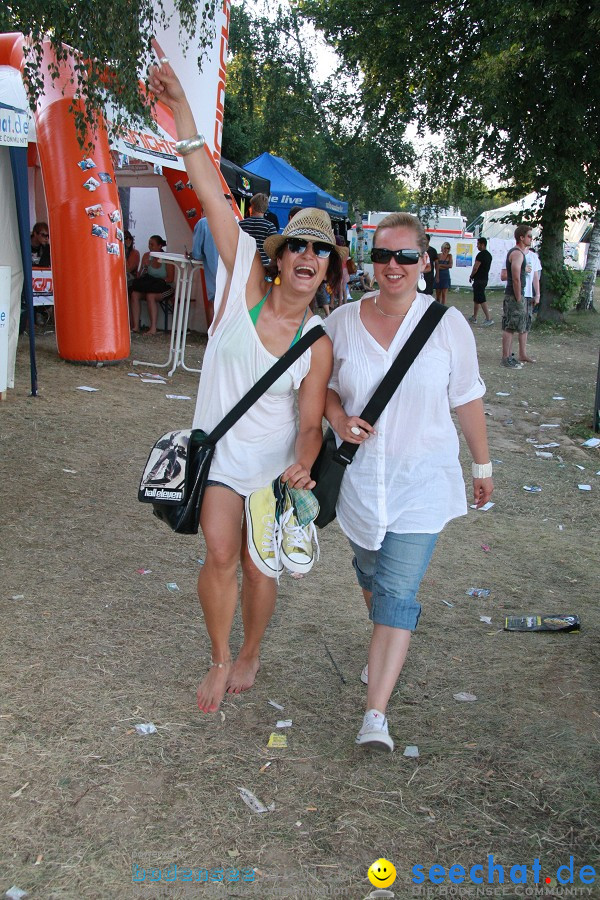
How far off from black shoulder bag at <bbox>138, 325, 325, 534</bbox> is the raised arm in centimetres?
45

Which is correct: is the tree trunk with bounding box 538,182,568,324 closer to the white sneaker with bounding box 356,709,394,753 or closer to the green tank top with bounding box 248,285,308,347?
the green tank top with bounding box 248,285,308,347

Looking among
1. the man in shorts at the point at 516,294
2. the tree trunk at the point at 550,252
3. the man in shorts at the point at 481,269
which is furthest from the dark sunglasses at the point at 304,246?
the tree trunk at the point at 550,252

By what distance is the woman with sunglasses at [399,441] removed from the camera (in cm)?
297

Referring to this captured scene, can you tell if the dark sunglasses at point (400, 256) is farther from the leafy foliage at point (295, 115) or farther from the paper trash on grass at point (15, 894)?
the leafy foliage at point (295, 115)

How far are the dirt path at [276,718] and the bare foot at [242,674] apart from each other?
0.17ft

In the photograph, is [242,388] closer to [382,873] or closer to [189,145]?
[189,145]

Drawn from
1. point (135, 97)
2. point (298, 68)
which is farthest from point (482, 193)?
point (135, 97)

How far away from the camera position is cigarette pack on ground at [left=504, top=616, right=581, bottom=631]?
4.16 m

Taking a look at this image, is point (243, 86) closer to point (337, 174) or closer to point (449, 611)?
point (337, 174)

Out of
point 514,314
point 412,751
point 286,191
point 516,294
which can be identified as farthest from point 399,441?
point 286,191

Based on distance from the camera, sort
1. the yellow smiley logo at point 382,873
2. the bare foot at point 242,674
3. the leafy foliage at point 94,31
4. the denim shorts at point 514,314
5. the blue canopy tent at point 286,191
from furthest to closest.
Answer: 1. the blue canopy tent at point 286,191
2. the denim shorts at point 514,314
3. the leafy foliage at point 94,31
4. the bare foot at point 242,674
5. the yellow smiley logo at point 382,873

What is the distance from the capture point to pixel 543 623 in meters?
4.20

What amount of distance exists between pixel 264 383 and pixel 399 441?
55 centimetres

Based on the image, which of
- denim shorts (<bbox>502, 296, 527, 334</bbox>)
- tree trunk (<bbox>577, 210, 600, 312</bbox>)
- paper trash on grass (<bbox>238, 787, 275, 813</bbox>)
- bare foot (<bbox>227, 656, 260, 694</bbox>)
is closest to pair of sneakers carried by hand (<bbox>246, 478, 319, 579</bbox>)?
bare foot (<bbox>227, 656, 260, 694</bbox>)
